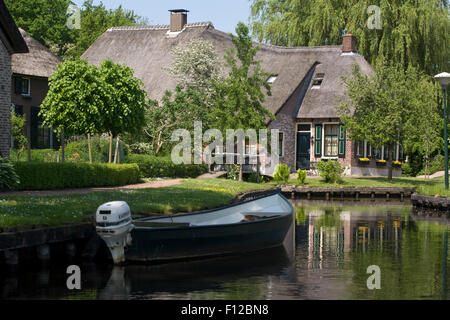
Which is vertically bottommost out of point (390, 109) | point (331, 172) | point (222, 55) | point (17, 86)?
point (331, 172)

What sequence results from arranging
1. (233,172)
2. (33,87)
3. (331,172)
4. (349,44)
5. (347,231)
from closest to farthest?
(347,231) < (331,172) < (233,172) < (33,87) < (349,44)

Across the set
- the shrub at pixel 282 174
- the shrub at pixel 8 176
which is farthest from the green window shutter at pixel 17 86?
the shrub at pixel 8 176

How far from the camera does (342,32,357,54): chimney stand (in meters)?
45.3

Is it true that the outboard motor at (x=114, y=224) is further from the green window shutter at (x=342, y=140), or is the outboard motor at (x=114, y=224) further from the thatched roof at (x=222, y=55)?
the green window shutter at (x=342, y=140)

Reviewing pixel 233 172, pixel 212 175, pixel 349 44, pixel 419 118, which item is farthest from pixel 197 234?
pixel 349 44

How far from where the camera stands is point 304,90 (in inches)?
1794

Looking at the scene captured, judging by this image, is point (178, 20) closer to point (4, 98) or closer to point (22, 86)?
point (22, 86)

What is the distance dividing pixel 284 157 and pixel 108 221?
98.8ft

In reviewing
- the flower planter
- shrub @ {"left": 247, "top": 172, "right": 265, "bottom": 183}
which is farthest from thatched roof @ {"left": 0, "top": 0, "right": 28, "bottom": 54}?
the flower planter

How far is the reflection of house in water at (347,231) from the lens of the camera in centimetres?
1810

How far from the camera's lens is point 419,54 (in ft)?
148

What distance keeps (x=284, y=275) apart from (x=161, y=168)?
67.2 feet
